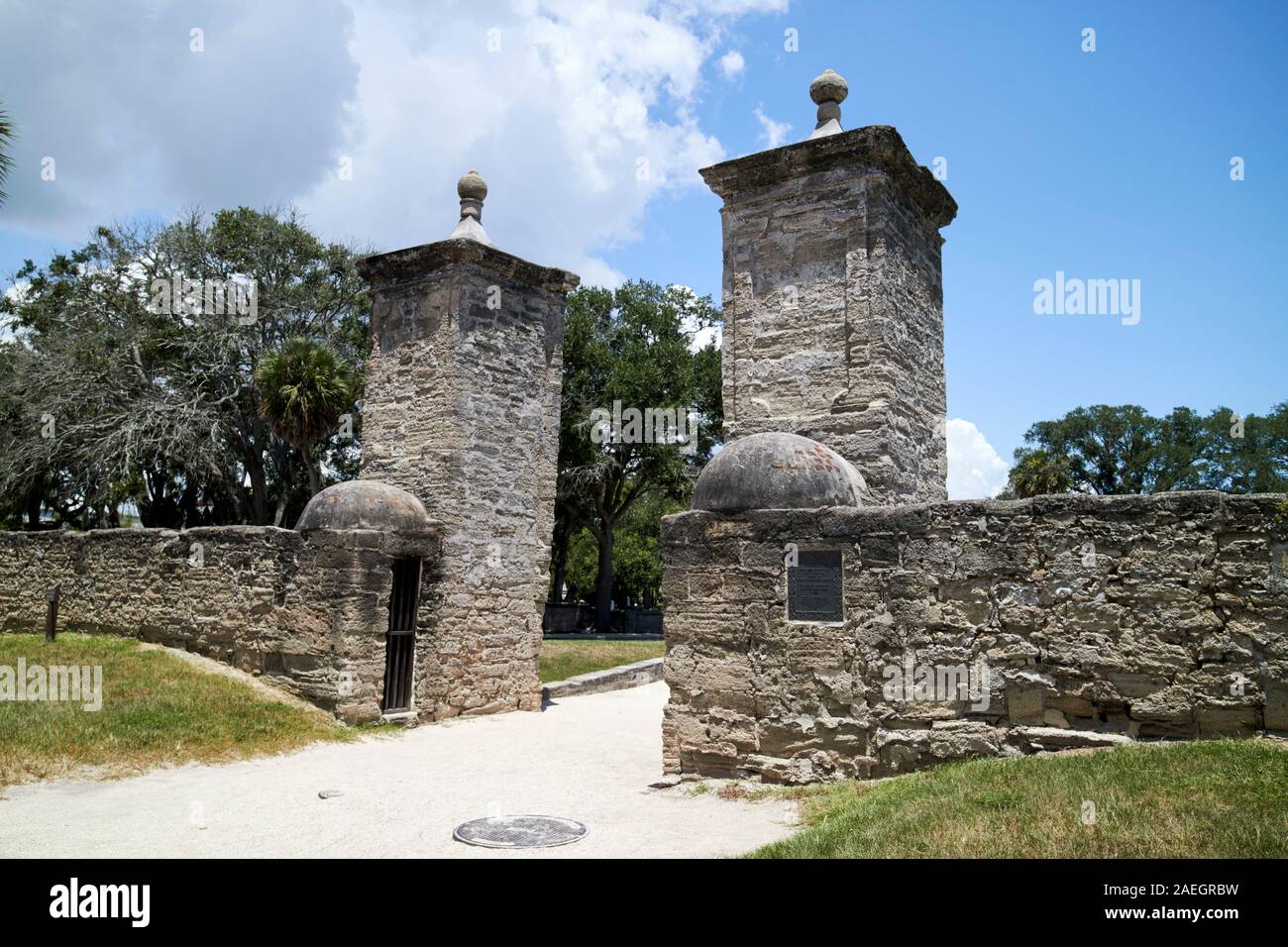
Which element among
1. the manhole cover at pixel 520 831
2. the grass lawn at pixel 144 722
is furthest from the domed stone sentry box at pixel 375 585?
the manhole cover at pixel 520 831

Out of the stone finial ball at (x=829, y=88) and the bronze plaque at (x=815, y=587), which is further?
the stone finial ball at (x=829, y=88)

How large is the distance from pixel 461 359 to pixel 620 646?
10.7 metres

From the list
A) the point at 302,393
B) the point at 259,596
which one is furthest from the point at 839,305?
the point at 302,393

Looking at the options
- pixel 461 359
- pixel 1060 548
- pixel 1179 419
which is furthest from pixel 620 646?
pixel 1179 419

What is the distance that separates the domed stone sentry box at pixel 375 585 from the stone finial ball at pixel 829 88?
6.64m

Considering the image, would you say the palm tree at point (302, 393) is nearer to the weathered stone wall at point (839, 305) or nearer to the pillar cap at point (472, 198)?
the pillar cap at point (472, 198)

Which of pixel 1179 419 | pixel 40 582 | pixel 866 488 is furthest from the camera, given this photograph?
pixel 1179 419

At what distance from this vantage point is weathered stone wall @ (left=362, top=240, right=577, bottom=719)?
11258 mm

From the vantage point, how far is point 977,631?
241 inches

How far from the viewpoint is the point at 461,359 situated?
37.7 ft

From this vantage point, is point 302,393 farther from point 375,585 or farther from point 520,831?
point 520,831

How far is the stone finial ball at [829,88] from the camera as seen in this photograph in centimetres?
888

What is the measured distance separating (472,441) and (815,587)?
6124 millimetres
